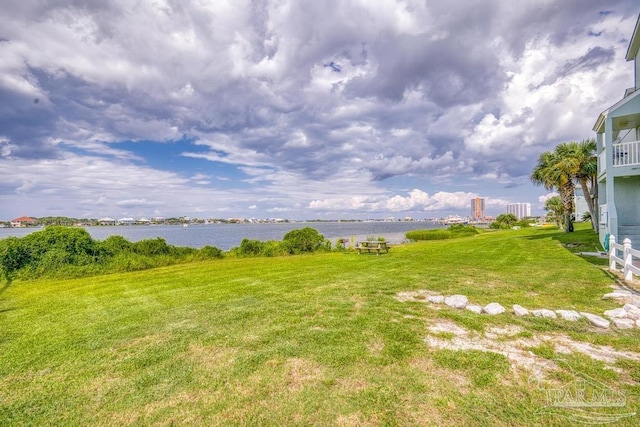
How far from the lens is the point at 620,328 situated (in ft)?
16.4

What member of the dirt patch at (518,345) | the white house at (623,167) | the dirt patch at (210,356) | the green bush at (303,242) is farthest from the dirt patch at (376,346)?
the green bush at (303,242)

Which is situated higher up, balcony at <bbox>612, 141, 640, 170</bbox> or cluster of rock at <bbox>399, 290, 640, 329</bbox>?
balcony at <bbox>612, 141, 640, 170</bbox>

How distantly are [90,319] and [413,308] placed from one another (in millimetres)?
6870

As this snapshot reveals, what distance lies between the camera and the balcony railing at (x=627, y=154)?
13.0m

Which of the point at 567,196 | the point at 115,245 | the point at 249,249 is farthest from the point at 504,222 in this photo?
Result: the point at 115,245

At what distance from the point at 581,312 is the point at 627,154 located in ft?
40.3

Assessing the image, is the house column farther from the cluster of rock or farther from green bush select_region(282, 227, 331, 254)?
green bush select_region(282, 227, 331, 254)

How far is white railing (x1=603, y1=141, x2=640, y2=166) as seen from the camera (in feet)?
42.8

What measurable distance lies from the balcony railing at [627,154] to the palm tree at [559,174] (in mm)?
11639

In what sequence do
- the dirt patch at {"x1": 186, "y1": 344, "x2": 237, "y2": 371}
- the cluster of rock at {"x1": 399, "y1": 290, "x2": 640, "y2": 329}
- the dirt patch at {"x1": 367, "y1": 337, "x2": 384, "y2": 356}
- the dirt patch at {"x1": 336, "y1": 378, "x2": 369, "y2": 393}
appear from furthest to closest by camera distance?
the cluster of rock at {"x1": 399, "y1": 290, "x2": 640, "y2": 329}
the dirt patch at {"x1": 367, "y1": 337, "x2": 384, "y2": 356}
the dirt patch at {"x1": 186, "y1": 344, "x2": 237, "y2": 371}
the dirt patch at {"x1": 336, "y1": 378, "x2": 369, "y2": 393}

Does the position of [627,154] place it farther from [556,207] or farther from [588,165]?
[556,207]

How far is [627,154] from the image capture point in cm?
1335

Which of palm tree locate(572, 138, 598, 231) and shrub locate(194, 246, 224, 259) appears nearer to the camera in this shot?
shrub locate(194, 246, 224, 259)

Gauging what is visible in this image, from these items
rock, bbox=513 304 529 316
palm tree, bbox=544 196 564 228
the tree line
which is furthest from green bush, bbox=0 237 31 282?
palm tree, bbox=544 196 564 228
